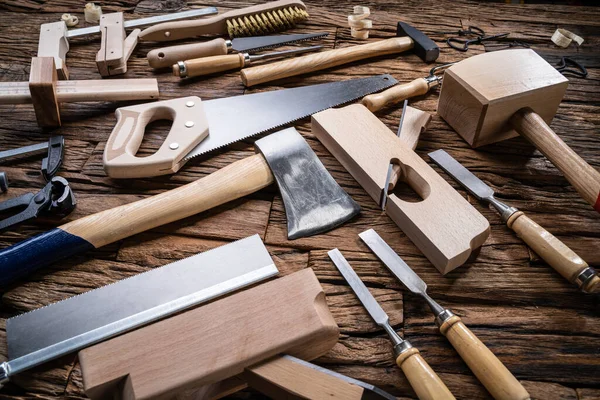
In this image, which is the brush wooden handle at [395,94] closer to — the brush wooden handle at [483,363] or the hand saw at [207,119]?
the hand saw at [207,119]

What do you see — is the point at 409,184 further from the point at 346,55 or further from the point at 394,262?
the point at 346,55

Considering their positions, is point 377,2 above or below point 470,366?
above

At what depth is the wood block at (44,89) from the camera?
4.67 feet

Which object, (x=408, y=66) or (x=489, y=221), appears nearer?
(x=489, y=221)

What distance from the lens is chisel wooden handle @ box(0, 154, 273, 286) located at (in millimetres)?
1124

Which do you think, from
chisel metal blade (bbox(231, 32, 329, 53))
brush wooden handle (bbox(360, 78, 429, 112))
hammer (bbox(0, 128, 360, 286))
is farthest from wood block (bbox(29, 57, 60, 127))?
brush wooden handle (bbox(360, 78, 429, 112))

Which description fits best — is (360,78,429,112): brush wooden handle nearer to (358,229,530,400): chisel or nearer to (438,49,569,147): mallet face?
(438,49,569,147): mallet face

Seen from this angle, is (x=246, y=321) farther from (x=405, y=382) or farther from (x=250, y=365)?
(x=405, y=382)

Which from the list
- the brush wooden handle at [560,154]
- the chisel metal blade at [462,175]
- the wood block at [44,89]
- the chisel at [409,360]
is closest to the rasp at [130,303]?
the chisel at [409,360]

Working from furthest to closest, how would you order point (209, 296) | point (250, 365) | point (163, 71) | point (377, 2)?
point (377, 2) < point (163, 71) < point (209, 296) < point (250, 365)

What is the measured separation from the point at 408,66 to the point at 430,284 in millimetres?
885

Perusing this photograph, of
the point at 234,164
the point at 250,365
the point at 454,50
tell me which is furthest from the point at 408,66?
the point at 250,365

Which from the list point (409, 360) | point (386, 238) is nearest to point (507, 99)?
point (386, 238)

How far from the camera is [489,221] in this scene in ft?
4.18
